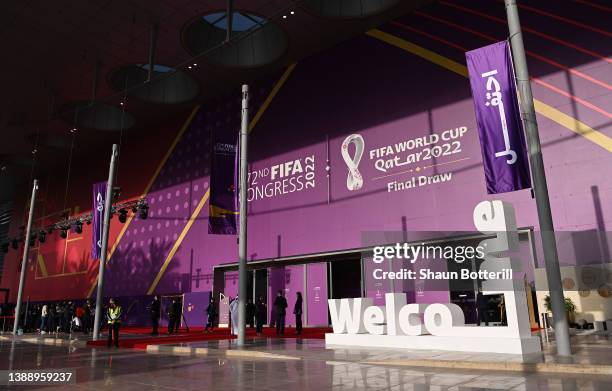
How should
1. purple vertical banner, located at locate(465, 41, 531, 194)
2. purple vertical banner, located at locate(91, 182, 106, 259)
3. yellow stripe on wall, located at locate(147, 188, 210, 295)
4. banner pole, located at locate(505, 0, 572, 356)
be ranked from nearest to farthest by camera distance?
banner pole, located at locate(505, 0, 572, 356)
purple vertical banner, located at locate(465, 41, 531, 194)
purple vertical banner, located at locate(91, 182, 106, 259)
yellow stripe on wall, located at locate(147, 188, 210, 295)

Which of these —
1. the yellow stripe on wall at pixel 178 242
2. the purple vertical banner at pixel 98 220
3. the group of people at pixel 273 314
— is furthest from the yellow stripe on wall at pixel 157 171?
the group of people at pixel 273 314

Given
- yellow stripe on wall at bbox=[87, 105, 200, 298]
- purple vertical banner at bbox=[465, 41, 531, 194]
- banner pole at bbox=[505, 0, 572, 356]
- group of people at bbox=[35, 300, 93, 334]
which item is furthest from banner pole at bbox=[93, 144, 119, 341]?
banner pole at bbox=[505, 0, 572, 356]

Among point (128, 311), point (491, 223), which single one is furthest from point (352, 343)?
point (128, 311)

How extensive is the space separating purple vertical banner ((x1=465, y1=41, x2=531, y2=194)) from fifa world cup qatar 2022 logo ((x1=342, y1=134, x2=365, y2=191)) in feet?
29.1

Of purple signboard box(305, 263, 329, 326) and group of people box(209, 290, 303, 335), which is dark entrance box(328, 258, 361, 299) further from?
group of people box(209, 290, 303, 335)

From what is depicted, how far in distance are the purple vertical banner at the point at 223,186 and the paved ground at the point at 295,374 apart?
162 inches

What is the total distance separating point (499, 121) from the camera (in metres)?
8.45

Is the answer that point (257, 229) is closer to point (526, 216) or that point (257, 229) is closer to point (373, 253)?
point (373, 253)

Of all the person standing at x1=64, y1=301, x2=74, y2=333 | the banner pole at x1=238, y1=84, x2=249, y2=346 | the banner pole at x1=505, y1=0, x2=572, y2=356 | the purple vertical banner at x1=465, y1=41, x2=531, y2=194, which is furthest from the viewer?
the person standing at x1=64, y1=301, x2=74, y2=333

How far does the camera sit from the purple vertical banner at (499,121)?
8.21 m

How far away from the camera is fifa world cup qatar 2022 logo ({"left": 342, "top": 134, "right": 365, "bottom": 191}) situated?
17.6 meters

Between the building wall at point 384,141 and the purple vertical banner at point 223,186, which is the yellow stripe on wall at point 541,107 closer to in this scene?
the building wall at point 384,141

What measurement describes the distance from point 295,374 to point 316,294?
39.2ft

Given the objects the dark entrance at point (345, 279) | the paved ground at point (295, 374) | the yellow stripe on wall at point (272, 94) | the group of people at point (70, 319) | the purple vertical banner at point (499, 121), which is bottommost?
the paved ground at point (295, 374)
